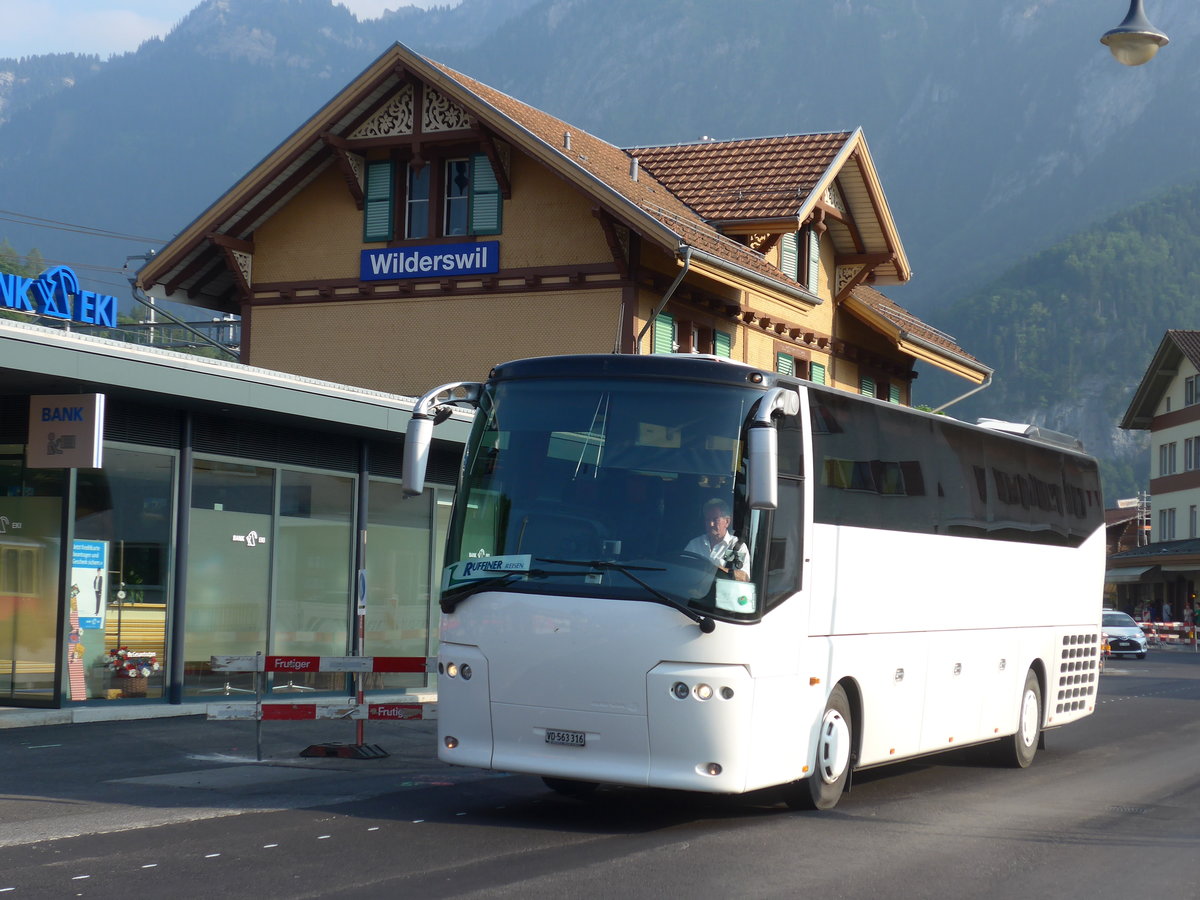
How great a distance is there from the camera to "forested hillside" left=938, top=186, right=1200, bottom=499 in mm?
167750

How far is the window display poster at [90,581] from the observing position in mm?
17891

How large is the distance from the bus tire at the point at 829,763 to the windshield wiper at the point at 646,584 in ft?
5.38

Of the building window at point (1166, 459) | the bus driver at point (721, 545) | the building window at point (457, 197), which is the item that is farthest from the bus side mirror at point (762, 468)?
the building window at point (1166, 459)

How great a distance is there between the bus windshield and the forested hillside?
6386 inches

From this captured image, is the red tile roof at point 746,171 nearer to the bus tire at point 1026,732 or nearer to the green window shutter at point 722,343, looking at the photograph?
the green window shutter at point 722,343

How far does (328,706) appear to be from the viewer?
14031 mm

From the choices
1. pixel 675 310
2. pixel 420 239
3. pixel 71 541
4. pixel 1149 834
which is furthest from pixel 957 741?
pixel 420 239

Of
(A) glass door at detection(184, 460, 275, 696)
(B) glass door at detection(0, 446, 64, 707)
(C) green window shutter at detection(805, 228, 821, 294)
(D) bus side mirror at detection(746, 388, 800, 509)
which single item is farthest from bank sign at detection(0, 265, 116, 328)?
(C) green window shutter at detection(805, 228, 821, 294)

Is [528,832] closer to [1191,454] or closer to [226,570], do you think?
[226,570]

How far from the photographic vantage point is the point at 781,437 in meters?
11.2

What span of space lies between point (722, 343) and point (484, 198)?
510cm

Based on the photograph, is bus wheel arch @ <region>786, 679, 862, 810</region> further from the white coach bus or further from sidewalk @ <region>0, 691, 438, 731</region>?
sidewalk @ <region>0, 691, 438, 731</region>

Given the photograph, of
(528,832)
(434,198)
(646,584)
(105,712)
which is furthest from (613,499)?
(434,198)

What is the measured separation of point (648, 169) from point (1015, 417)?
486ft
